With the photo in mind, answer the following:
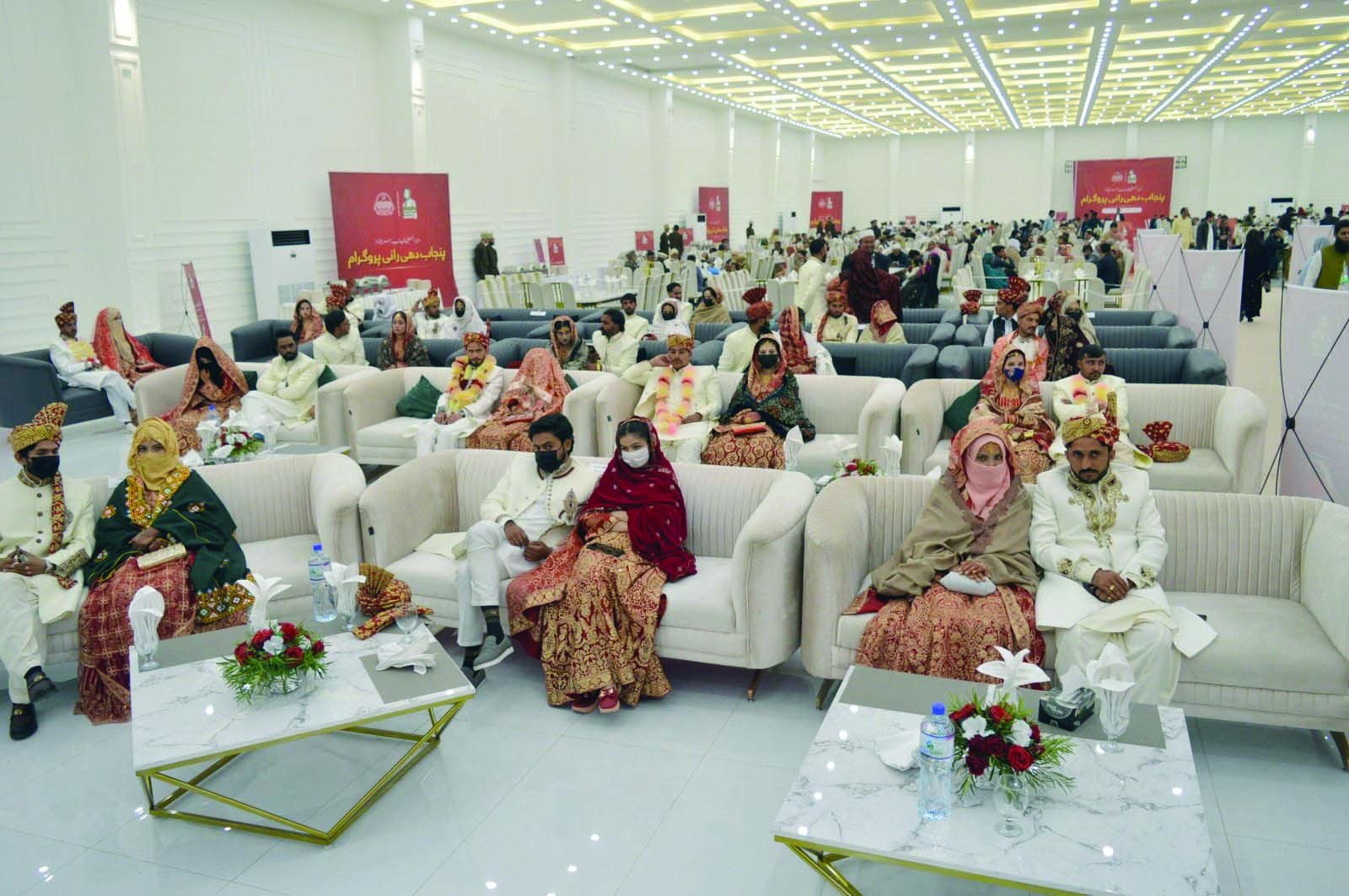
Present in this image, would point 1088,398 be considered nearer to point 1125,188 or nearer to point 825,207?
point 825,207

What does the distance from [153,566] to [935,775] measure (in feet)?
10.2

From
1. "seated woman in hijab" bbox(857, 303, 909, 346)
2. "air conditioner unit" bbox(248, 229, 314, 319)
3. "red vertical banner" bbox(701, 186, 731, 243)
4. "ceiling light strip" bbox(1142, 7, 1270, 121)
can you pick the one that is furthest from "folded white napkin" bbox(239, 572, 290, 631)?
"red vertical banner" bbox(701, 186, 731, 243)

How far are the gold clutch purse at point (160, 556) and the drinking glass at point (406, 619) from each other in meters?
1.10

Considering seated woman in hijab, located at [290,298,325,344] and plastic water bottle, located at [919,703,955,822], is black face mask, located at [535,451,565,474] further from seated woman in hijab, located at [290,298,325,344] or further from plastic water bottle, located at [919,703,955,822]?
seated woman in hijab, located at [290,298,325,344]

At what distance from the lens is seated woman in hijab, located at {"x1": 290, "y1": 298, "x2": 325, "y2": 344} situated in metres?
8.61

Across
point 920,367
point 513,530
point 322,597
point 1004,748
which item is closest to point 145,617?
point 322,597

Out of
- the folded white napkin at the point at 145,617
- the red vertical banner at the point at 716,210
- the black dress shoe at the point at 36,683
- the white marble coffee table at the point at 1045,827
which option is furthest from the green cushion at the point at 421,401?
the red vertical banner at the point at 716,210

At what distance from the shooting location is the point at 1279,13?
13.8 m

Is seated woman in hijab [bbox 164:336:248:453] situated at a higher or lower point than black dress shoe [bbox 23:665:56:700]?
higher

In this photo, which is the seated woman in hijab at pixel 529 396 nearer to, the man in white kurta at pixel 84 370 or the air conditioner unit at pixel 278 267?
the man in white kurta at pixel 84 370

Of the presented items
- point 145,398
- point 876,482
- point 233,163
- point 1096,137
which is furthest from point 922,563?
point 1096,137

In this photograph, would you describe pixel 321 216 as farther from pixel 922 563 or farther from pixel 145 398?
pixel 922 563

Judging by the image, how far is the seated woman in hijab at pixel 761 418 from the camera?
5.72 metres

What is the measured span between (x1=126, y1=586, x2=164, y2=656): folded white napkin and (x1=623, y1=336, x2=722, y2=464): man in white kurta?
10.7ft
